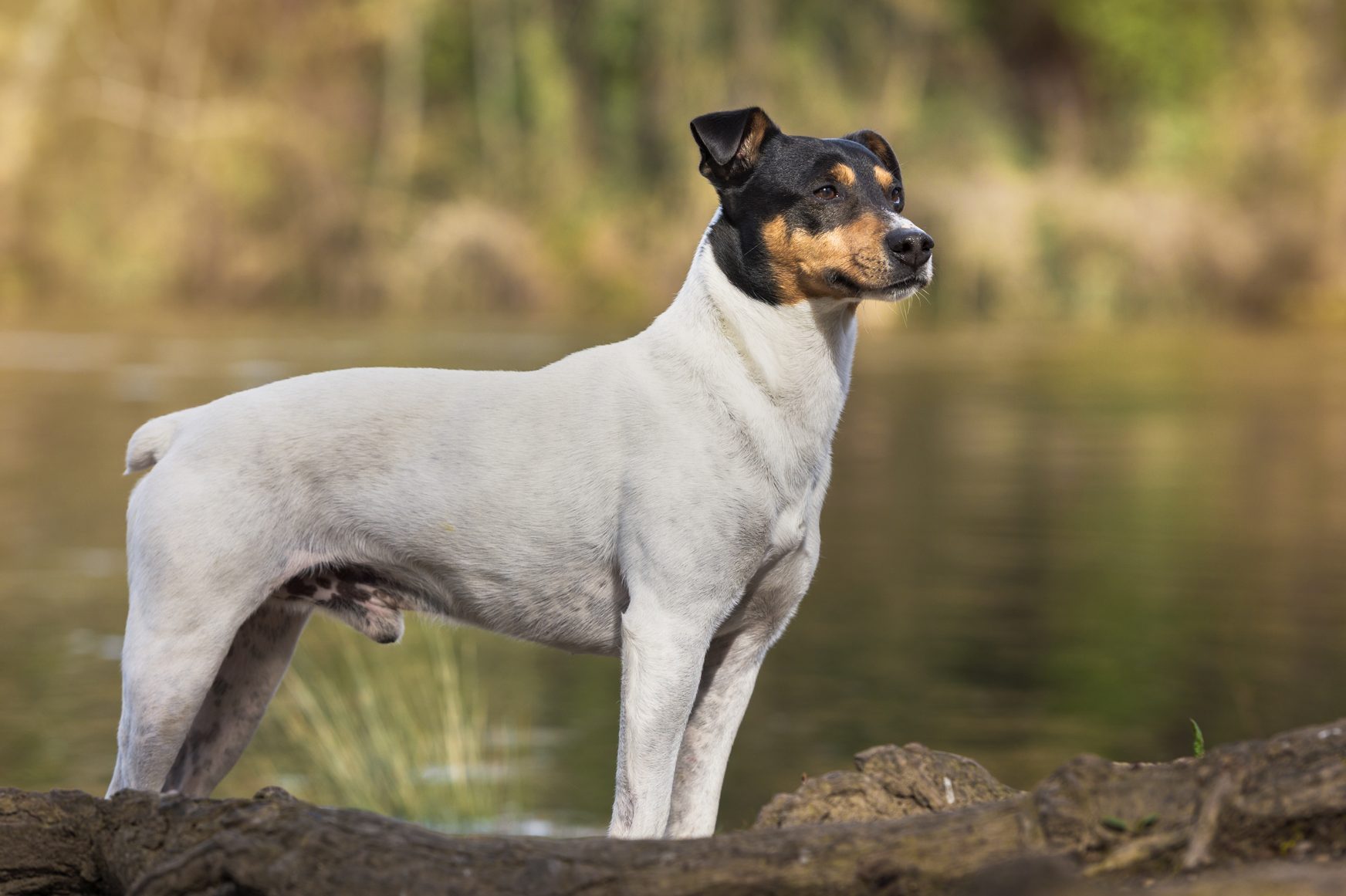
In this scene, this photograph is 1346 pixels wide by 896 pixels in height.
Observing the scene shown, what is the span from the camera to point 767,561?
427 cm

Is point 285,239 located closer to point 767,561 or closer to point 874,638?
point 874,638

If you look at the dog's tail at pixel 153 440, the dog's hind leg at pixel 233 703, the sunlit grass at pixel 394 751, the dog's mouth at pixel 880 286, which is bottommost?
the sunlit grass at pixel 394 751

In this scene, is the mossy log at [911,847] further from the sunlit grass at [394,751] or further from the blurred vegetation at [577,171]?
the blurred vegetation at [577,171]

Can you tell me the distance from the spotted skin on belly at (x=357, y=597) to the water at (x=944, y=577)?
15.4ft

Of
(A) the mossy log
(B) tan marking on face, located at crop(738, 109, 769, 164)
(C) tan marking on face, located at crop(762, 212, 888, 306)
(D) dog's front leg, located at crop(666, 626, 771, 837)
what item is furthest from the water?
(A) the mossy log

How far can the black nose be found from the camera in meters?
4.30

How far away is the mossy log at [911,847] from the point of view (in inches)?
121

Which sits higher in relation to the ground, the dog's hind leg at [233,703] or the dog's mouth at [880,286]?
the dog's mouth at [880,286]

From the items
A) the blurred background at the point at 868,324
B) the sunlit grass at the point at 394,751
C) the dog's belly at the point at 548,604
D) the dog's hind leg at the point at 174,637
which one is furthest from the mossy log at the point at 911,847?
the blurred background at the point at 868,324

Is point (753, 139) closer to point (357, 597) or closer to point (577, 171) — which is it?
point (357, 597)

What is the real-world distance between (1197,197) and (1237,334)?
3225 millimetres

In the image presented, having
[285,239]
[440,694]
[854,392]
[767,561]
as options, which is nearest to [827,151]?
[767,561]

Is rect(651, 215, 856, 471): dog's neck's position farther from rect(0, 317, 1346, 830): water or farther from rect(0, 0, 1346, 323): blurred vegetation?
rect(0, 0, 1346, 323): blurred vegetation

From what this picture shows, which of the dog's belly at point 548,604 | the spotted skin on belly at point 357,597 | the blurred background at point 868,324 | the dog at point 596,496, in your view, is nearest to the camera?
the dog at point 596,496
